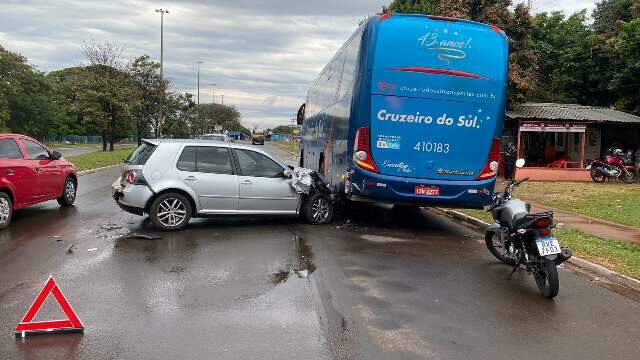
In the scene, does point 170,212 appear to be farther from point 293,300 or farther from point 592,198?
point 592,198

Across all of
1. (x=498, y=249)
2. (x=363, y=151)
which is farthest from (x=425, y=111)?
(x=498, y=249)

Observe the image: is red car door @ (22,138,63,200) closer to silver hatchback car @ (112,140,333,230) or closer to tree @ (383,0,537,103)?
silver hatchback car @ (112,140,333,230)

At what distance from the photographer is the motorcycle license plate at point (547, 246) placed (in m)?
6.67

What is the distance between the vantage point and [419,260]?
334 inches

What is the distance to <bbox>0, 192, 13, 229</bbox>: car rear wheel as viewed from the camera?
33.4 ft

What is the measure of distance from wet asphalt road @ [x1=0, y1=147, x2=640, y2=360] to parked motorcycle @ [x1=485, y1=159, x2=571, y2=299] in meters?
0.27

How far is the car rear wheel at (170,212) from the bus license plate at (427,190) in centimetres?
402

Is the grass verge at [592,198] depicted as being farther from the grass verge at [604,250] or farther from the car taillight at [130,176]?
the car taillight at [130,176]

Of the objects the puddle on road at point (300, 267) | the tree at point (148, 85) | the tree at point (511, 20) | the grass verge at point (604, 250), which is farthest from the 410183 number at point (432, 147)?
the tree at point (148, 85)

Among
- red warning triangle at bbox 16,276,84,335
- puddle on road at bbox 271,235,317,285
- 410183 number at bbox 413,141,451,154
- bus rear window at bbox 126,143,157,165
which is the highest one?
410183 number at bbox 413,141,451,154

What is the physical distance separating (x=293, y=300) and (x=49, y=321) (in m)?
2.35

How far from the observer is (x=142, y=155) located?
10.4 meters

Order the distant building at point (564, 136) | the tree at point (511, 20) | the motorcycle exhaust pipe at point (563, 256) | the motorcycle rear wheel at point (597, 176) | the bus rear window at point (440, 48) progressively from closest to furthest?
the motorcycle exhaust pipe at point (563, 256)
the bus rear window at point (440, 48)
the motorcycle rear wheel at point (597, 176)
the distant building at point (564, 136)
the tree at point (511, 20)

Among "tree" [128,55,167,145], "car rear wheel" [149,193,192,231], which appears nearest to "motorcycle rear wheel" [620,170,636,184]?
"car rear wheel" [149,193,192,231]
